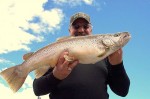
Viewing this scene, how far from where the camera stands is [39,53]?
747 cm

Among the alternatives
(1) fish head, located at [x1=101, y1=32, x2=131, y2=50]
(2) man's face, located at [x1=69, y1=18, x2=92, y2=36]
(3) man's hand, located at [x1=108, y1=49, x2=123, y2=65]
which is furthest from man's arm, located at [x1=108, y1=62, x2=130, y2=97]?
(2) man's face, located at [x1=69, y1=18, x2=92, y2=36]

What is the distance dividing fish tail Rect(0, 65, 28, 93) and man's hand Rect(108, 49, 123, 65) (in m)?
1.75

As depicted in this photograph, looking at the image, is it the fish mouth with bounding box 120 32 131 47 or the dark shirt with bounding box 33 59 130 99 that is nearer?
the fish mouth with bounding box 120 32 131 47

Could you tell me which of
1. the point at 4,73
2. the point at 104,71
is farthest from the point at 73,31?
the point at 4,73

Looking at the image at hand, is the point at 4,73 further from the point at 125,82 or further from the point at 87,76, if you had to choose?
the point at 125,82

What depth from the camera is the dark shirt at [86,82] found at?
7559 mm

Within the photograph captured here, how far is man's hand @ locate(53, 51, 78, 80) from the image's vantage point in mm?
7298

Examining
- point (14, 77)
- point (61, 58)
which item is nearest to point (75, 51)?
point (61, 58)

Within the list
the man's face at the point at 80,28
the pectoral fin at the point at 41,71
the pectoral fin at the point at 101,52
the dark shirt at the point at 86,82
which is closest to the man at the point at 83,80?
the dark shirt at the point at 86,82

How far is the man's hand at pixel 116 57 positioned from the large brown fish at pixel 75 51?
181 millimetres

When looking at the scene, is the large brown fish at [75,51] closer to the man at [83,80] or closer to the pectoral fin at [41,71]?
the pectoral fin at [41,71]

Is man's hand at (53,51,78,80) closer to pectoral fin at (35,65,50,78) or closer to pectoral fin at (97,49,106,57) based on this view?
pectoral fin at (35,65,50,78)

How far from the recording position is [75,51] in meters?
7.22

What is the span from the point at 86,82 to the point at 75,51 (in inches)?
29.8
